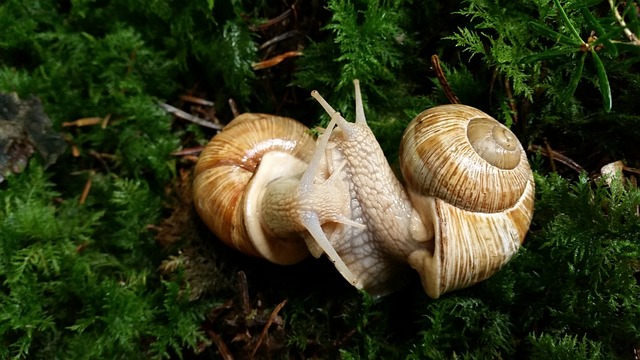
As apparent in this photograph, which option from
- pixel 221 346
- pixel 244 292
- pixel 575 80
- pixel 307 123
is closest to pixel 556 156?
pixel 575 80

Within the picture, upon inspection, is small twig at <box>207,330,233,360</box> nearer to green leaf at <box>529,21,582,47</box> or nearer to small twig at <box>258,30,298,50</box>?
small twig at <box>258,30,298,50</box>

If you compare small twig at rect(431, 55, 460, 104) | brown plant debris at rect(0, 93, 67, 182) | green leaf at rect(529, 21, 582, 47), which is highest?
green leaf at rect(529, 21, 582, 47)

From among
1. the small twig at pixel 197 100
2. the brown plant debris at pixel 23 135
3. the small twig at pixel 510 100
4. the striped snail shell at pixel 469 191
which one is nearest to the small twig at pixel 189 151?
the small twig at pixel 197 100

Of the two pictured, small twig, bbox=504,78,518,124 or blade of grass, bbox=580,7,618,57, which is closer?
blade of grass, bbox=580,7,618,57

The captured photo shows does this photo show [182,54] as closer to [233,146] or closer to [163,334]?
[233,146]

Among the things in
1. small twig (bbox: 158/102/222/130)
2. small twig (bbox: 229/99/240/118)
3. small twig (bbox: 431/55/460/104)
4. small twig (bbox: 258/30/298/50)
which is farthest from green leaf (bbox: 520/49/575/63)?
small twig (bbox: 158/102/222/130)

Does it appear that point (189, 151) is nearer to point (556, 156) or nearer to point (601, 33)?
point (556, 156)
